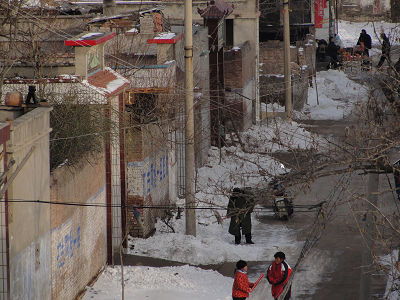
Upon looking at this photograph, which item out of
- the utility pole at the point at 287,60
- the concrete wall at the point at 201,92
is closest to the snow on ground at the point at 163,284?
the concrete wall at the point at 201,92

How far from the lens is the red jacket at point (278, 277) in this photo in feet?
44.1

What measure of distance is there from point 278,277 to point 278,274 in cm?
5

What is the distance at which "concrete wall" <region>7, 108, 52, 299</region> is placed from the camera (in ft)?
36.3

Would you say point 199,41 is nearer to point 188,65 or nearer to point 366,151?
point 188,65

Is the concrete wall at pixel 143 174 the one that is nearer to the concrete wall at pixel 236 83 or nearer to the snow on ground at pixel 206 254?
the snow on ground at pixel 206 254

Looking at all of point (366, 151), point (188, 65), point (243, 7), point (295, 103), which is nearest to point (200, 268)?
point (188, 65)

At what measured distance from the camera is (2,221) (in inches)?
427

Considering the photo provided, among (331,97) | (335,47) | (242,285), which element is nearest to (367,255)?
(242,285)

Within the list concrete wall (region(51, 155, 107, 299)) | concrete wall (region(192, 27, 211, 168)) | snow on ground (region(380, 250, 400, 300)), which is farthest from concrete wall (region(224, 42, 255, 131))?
concrete wall (region(51, 155, 107, 299))

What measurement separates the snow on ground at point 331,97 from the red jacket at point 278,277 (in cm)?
1957

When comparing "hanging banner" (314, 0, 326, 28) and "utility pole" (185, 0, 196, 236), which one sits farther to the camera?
"hanging banner" (314, 0, 326, 28)

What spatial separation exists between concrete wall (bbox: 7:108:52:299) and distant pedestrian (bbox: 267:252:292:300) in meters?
3.54

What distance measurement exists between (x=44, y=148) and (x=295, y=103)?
23218mm

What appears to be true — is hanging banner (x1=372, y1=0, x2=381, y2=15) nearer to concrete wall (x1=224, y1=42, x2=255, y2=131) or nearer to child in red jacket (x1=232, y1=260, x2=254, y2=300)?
concrete wall (x1=224, y1=42, x2=255, y2=131)
